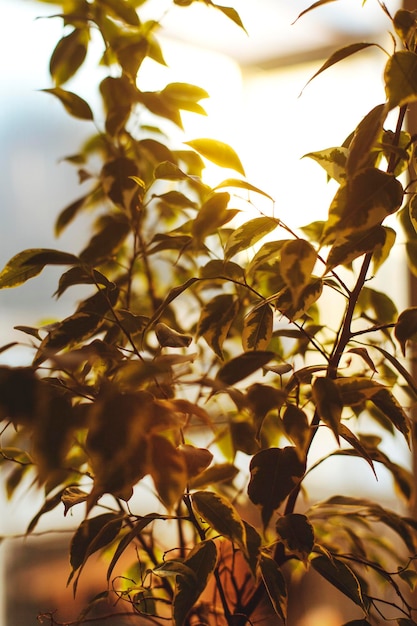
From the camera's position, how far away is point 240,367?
57 centimetres

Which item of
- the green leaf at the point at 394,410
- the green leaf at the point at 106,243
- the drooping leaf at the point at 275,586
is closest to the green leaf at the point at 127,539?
the drooping leaf at the point at 275,586

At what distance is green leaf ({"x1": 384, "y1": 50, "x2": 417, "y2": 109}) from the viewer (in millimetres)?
537

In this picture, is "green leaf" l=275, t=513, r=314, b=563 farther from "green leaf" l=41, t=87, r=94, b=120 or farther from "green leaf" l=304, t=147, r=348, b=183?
"green leaf" l=41, t=87, r=94, b=120

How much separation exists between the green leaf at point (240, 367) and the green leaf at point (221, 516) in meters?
0.14

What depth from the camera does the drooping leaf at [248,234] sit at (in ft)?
2.25

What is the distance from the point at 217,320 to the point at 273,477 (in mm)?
201

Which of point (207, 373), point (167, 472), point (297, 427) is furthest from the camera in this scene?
point (207, 373)

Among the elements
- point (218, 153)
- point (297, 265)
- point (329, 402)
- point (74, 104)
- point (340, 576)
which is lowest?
point (340, 576)

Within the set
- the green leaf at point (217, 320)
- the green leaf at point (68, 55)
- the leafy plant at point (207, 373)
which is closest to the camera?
the leafy plant at point (207, 373)

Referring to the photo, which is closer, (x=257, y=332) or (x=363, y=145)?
(x=363, y=145)

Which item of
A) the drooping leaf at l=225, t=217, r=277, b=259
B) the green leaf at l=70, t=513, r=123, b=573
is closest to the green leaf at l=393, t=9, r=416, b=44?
the drooping leaf at l=225, t=217, r=277, b=259

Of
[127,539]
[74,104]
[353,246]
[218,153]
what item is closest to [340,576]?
[127,539]

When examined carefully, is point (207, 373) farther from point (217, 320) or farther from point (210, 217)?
point (210, 217)

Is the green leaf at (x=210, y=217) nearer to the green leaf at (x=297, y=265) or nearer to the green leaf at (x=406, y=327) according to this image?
the green leaf at (x=297, y=265)
